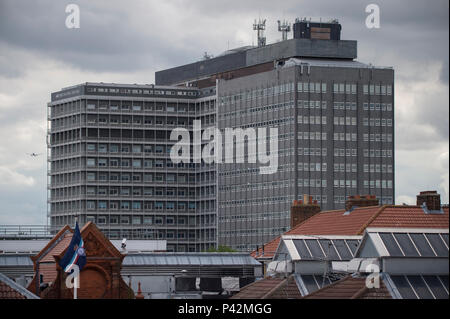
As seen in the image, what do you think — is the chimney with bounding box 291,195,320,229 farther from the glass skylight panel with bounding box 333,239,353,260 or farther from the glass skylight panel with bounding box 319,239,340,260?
the glass skylight panel with bounding box 319,239,340,260

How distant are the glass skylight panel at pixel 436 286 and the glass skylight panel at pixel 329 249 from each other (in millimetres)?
16143

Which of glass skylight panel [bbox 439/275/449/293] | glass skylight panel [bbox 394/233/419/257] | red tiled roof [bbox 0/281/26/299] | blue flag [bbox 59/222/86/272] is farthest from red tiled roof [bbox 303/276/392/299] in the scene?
blue flag [bbox 59/222/86/272]

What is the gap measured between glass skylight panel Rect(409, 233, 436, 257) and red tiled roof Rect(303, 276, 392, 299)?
11.9 ft

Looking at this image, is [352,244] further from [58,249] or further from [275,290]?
[58,249]

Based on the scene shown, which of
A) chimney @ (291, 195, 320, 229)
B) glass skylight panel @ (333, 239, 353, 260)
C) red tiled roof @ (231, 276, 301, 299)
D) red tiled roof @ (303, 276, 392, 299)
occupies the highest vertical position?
chimney @ (291, 195, 320, 229)

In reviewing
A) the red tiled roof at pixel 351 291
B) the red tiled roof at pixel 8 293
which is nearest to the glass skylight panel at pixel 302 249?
the red tiled roof at pixel 351 291

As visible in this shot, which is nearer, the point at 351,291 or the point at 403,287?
the point at 403,287

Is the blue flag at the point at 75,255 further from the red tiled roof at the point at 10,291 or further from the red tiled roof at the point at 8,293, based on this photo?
the red tiled roof at the point at 8,293

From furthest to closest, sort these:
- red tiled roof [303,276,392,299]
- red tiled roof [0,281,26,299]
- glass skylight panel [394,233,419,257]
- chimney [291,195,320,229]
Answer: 1. chimney [291,195,320,229]
2. glass skylight panel [394,233,419,257]
3. red tiled roof [303,276,392,299]
4. red tiled roof [0,281,26,299]

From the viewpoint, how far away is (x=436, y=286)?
224ft

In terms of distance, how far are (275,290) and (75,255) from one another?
2217 cm

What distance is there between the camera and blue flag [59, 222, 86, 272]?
315 feet

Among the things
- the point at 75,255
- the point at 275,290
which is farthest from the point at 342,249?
the point at 75,255
